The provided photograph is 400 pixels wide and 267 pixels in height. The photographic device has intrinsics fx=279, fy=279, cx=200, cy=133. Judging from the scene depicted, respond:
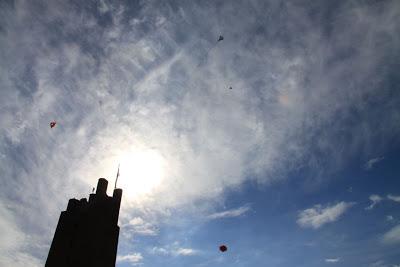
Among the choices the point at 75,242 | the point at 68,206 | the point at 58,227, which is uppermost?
the point at 68,206

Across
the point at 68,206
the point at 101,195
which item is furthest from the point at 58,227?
the point at 101,195

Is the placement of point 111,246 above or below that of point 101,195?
below

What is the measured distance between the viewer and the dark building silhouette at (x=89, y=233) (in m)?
23.4

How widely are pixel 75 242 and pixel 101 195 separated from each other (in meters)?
4.65

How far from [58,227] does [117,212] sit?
5.33 metres

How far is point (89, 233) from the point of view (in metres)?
24.5

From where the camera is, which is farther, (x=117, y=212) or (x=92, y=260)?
(x=117, y=212)

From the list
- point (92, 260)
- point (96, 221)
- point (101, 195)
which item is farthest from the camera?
point (101, 195)

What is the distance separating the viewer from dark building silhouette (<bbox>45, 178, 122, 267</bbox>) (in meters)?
23.4

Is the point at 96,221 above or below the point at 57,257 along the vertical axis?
above

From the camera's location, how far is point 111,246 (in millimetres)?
24453

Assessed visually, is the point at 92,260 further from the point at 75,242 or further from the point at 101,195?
the point at 101,195

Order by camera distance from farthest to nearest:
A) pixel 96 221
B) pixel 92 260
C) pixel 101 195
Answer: pixel 101 195
pixel 96 221
pixel 92 260

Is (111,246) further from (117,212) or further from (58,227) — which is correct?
(58,227)
